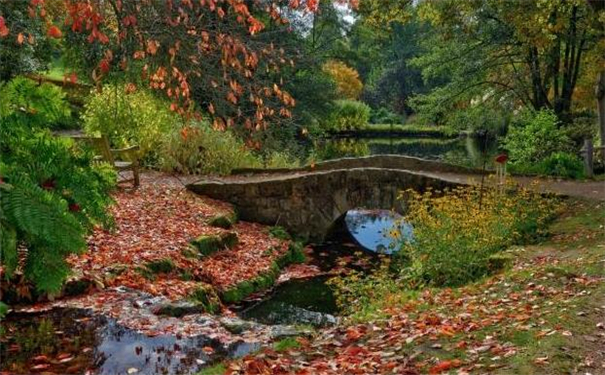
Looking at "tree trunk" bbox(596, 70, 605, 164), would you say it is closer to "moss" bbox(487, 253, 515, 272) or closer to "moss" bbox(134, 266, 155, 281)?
"moss" bbox(487, 253, 515, 272)

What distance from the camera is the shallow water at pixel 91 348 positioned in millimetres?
4980

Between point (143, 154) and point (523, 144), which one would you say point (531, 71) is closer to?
point (523, 144)

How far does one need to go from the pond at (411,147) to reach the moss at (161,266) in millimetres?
17672

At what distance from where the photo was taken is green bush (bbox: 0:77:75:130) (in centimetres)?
484

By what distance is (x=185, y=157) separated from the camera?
595 inches

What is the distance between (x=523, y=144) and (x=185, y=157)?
867 centimetres

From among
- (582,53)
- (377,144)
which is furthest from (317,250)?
(377,144)

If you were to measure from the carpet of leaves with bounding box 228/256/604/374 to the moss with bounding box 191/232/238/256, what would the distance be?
175 inches

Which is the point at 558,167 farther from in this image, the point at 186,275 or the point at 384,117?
the point at 384,117

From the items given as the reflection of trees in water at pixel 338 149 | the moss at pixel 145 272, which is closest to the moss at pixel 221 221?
the moss at pixel 145 272

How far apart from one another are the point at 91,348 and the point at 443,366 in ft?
9.46

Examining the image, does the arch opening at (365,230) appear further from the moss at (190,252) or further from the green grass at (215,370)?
the green grass at (215,370)

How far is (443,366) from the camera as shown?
14.2 ft

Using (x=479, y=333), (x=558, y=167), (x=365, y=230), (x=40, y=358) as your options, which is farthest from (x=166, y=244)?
(x=558, y=167)
